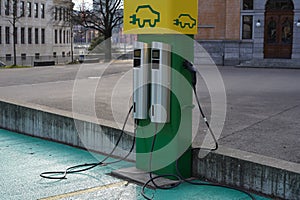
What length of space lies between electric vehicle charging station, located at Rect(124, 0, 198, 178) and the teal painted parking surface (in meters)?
0.48

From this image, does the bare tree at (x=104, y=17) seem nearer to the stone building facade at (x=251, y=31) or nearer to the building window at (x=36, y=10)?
the building window at (x=36, y=10)

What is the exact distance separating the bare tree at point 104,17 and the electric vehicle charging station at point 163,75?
156ft

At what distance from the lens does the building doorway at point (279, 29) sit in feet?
103

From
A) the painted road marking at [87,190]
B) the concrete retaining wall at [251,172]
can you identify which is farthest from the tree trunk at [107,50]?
the concrete retaining wall at [251,172]

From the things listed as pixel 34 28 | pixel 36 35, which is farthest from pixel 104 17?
pixel 36 35

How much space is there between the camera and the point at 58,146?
820 centimetres

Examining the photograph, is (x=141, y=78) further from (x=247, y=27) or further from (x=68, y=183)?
(x=247, y=27)

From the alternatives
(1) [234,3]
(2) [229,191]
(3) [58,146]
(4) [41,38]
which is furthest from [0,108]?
(4) [41,38]

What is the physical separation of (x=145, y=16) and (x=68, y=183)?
234 centimetres

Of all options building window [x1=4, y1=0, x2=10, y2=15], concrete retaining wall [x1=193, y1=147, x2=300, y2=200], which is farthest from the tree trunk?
concrete retaining wall [x1=193, y1=147, x2=300, y2=200]

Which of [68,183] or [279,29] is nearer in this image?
[68,183]

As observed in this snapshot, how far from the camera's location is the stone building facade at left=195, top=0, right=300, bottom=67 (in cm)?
3133

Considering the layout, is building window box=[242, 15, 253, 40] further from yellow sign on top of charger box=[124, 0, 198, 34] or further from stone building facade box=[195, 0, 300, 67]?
yellow sign on top of charger box=[124, 0, 198, 34]

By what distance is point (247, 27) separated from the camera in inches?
1292
